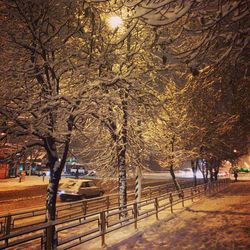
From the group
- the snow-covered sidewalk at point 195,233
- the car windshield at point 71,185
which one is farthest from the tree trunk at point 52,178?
the car windshield at point 71,185

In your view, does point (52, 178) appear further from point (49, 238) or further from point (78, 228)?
point (78, 228)

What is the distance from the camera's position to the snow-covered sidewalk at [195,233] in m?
8.34

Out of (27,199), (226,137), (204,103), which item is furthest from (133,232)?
(226,137)

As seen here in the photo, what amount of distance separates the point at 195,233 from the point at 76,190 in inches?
Answer: 439

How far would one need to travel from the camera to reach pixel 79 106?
7770mm

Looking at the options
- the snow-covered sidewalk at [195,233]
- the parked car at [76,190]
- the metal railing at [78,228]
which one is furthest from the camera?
the parked car at [76,190]

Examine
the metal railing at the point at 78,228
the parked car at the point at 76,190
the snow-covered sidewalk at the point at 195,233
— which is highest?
the parked car at the point at 76,190

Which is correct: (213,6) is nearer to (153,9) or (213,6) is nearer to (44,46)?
(153,9)

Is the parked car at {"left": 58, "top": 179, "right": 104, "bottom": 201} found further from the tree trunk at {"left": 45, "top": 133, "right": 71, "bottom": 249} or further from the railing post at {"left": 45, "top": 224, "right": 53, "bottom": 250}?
the railing post at {"left": 45, "top": 224, "right": 53, "bottom": 250}

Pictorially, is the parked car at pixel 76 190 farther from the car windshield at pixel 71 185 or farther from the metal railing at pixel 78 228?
the metal railing at pixel 78 228

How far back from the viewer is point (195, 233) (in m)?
9.80

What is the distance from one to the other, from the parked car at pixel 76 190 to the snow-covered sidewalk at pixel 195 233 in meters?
8.04

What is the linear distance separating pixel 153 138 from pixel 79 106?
26.4 ft

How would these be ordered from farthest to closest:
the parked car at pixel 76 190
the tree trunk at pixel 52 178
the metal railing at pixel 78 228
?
the parked car at pixel 76 190, the tree trunk at pixel 52 178, the metal railing at pixel 78 228
